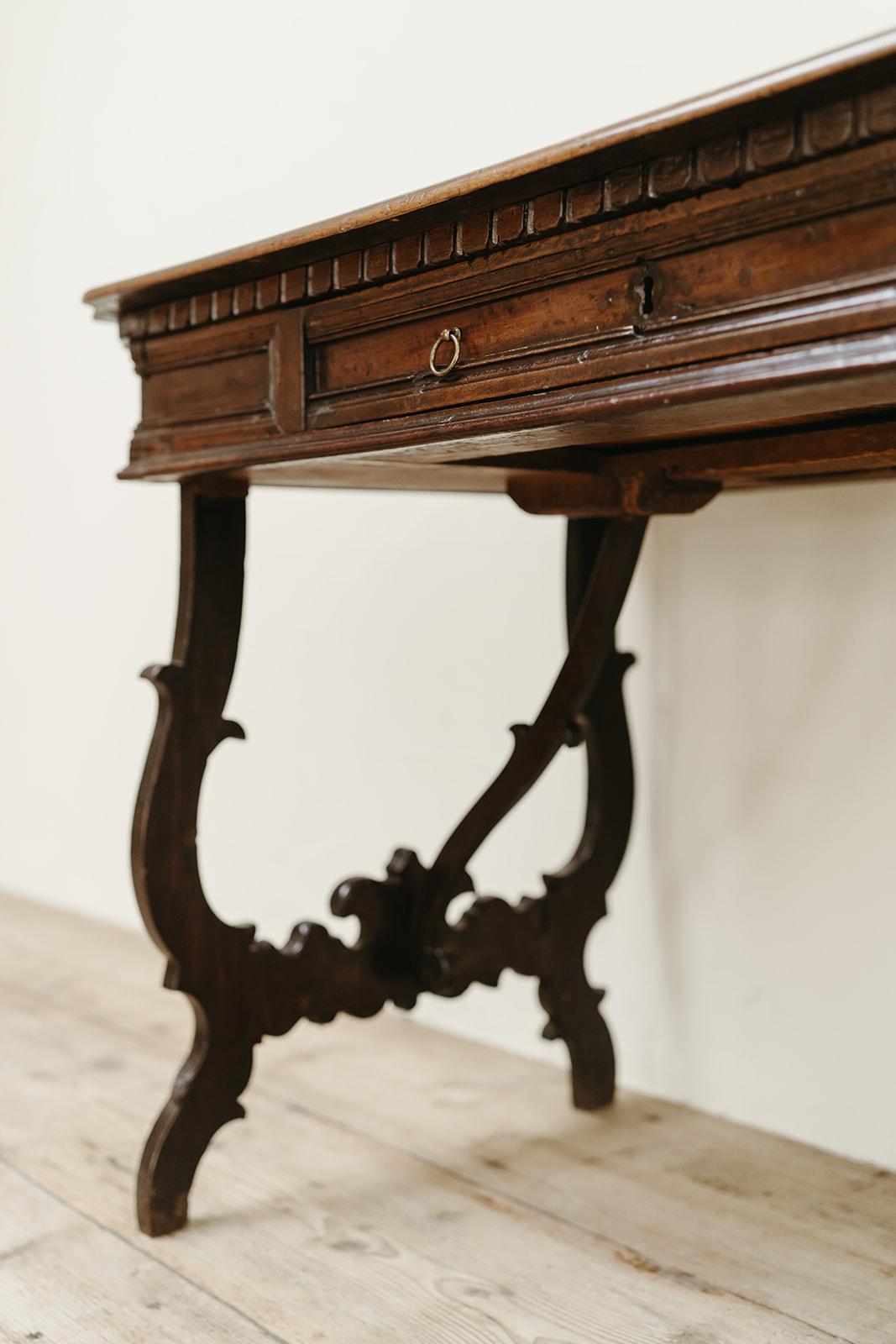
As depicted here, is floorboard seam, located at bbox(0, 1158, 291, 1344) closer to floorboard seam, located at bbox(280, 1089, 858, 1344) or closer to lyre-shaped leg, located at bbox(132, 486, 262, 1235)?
lyre-shaped leg, located at bbox(132, 486, 262, 1235)

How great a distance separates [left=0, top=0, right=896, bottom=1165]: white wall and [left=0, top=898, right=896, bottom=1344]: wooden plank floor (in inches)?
7.2

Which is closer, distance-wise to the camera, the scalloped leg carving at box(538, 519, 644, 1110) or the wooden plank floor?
the wooden plank floor

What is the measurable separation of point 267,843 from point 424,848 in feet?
1.44

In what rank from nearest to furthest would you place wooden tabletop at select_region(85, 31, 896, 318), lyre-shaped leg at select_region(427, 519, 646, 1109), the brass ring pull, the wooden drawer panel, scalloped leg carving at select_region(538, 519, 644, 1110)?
wooden tabletop at select_region(85, 31, 896, 318) → the wooden drawer panel → the brass ring pull → lyre-shaped leg at select_region(427, 519, 646, 1109) → scalloped leg carving at select_region(538, 519, 644, 1110)

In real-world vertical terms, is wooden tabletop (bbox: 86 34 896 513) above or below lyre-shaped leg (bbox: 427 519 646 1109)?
above

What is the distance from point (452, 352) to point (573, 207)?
16cm

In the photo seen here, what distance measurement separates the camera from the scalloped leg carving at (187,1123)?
4.82 feet

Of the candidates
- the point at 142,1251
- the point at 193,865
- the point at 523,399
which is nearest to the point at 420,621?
the point at 193,865

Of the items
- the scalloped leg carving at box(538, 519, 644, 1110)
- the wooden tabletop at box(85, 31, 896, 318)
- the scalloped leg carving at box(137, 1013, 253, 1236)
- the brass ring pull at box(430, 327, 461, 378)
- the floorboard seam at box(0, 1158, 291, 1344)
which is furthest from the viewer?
the scalloped leg carving at box(538, 519, 644, 1110)

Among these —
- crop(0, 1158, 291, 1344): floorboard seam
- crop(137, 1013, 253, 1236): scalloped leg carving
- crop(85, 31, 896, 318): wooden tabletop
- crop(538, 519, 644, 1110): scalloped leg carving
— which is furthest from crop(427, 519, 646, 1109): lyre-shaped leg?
crop(85, 31, 896, 318): wooden tabletop

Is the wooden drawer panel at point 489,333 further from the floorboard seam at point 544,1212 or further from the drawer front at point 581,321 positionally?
the floorboard seam at point 544,1212

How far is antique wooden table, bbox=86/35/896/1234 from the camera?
0.90 metres

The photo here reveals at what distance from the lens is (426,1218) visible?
58.9 inches

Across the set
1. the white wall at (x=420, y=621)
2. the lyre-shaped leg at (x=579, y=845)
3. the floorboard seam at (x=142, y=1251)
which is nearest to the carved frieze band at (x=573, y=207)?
the lyre-shaped leg at (x=579, y=845)
